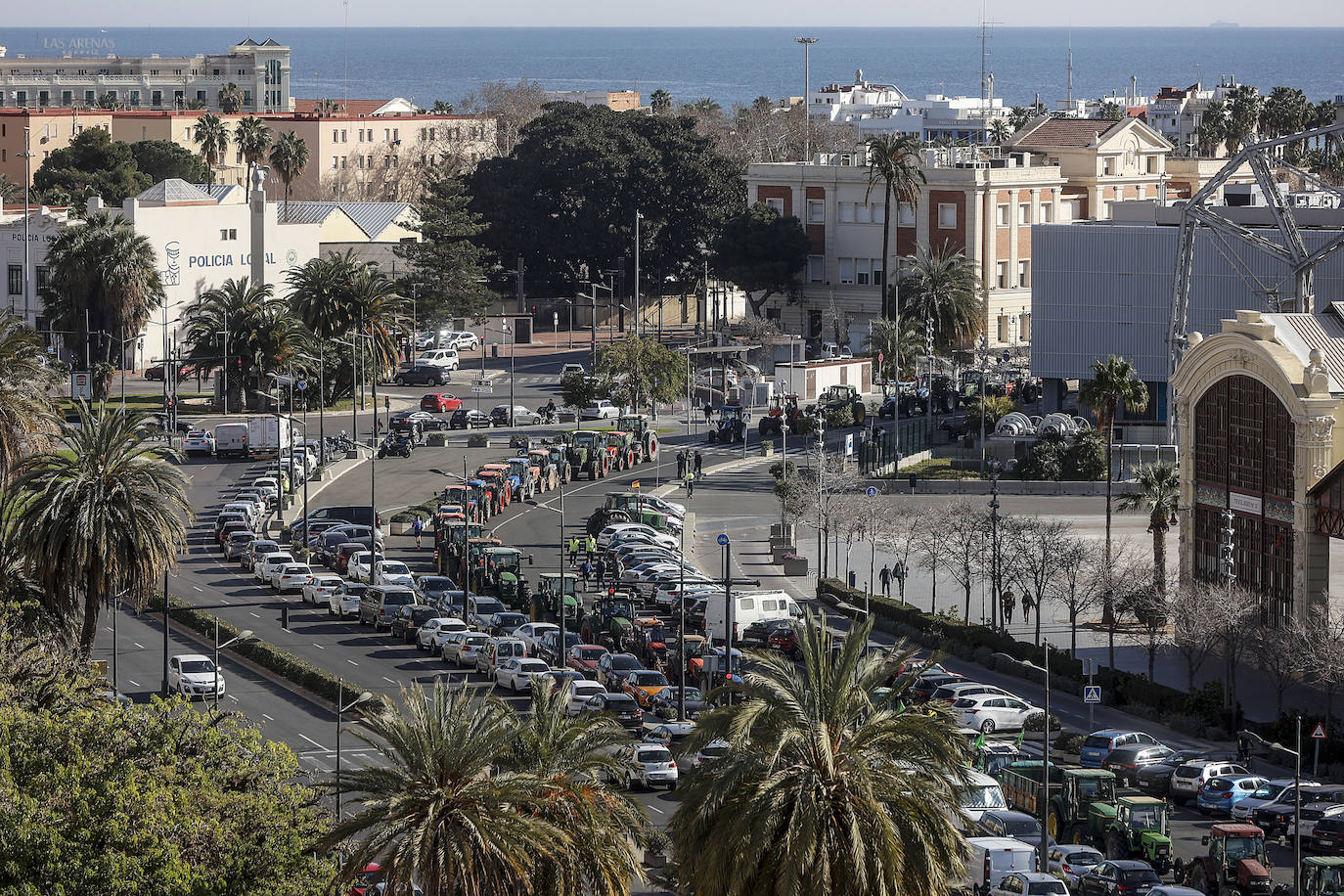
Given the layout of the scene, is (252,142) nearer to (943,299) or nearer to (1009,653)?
(943,299)

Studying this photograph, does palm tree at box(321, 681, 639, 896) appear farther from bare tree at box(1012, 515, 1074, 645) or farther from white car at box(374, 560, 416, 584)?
white car at box(374, 560, 416, 584)

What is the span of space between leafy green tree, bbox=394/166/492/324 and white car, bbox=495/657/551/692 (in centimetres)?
7764

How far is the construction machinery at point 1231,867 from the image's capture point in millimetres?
44281

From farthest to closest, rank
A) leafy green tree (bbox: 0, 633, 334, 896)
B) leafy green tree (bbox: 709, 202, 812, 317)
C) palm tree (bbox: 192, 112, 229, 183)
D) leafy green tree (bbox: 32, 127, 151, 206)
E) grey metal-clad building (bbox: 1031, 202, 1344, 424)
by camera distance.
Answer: palm tree (bbox: 192, 112, 229, 183) < leafy green tree (bbox: 32, 127, 151, 206) < leafy green tree (bbox: 709, 202, 812, 317) < grey metal-clad building (bbox: 1031, 202, 1344, 424) < leafy green tree (bbox: 0, 633, 334, 896)

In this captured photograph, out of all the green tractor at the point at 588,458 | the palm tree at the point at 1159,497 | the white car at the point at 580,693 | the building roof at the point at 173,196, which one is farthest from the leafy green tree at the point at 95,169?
the white car at the point at 580,693

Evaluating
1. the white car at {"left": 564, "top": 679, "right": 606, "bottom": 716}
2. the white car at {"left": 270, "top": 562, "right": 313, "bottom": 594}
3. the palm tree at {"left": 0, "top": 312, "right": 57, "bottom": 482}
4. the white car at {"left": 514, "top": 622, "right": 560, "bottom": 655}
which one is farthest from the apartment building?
the white car at {"left": 564, "top": 679, "right": 606, "bottom": 716}

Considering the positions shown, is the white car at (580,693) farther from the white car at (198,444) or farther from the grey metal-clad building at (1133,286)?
the grey metal-clad building at (1133,286)

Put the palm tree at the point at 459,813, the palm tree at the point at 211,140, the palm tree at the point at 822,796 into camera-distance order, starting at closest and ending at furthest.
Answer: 1. the palm tree at the point at 822,796
2. the palm tree at the point at 459,813
3. the palm tree at the point at 211,140

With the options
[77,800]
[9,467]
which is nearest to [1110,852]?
[77,800]

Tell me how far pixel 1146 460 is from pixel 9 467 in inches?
2002

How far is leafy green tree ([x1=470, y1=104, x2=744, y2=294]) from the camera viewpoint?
497ft

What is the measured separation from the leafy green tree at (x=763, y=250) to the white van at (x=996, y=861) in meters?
101

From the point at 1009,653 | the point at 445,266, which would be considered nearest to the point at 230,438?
the point at 445,266

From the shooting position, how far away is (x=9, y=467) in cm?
6388
